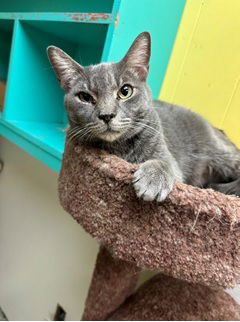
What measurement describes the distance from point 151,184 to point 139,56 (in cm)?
40

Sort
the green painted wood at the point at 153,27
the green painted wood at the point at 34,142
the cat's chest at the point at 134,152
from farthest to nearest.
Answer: the green painted wood at the point at 34,142, the green painted wood at the point at 153,27, the cat's chest at the point at 134,152

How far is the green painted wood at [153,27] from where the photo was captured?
852 millimetres

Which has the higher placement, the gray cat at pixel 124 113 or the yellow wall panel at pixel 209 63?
the yellow wall panel at pixel 209 63

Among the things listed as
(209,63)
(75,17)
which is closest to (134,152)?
(75,17)

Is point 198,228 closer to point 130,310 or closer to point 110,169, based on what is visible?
point 110,169

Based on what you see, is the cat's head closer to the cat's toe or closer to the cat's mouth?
the cat's mouth

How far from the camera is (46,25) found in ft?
3.54

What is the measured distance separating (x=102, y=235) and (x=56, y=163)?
457mm

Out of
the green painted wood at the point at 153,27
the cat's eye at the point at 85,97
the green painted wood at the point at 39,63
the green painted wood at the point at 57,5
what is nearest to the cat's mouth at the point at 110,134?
the cat's eye at the point at 85,97

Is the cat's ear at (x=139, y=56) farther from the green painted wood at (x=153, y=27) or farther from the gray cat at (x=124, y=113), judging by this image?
the green painted wood at (x=153, y=27)

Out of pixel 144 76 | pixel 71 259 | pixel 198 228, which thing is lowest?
pixel 71 259

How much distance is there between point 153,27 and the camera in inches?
39.5

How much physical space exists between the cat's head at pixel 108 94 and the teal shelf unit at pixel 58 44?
0.48ft

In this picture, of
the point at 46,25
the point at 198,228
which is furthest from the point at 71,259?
the point at 46,25
